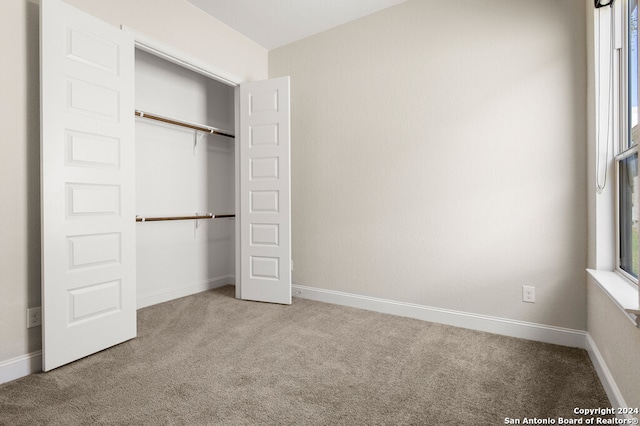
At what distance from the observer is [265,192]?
11.2 ft

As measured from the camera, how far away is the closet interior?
3377mm

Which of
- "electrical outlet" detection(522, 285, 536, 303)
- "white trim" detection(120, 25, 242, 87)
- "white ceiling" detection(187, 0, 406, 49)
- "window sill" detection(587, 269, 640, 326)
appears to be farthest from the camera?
"white ceiling" detection(187, 0, 406, 49)

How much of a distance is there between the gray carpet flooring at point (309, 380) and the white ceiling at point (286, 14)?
2774 millimetres

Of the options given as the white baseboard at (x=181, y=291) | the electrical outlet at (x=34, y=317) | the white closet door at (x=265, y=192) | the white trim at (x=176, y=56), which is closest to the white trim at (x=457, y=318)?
the white closet door at (x=265, y=192)

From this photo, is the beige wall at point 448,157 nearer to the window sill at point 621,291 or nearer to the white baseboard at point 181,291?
the window sill at point 621,291

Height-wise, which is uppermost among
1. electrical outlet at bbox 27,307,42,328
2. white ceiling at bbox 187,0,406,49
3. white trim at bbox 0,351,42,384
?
white ceiling at bbox 187,0,406,49

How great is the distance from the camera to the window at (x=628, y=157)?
5.78 ft

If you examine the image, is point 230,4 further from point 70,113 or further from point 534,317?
point 534,317

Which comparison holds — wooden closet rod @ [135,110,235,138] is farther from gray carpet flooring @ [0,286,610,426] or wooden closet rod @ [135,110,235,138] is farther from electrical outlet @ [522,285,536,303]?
electrical outlet @ [522,285,536,303]

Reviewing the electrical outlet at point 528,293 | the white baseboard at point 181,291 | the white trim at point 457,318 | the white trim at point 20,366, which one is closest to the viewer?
the white trim at point 20,366

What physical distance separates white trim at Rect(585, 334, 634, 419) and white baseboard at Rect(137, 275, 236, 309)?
3.52 metres

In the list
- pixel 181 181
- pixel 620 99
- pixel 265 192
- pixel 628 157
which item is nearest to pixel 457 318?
pixel 628 157

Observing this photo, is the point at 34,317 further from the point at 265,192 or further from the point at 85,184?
the point at 265,192

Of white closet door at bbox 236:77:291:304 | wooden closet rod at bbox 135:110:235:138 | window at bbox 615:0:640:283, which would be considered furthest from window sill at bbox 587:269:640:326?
wooden closet rod at bbox 135:110:235:138
